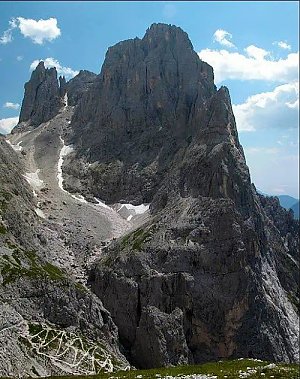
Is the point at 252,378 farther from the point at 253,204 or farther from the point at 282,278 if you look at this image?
the point at 282,278

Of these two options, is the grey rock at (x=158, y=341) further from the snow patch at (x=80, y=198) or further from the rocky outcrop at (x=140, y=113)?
the rocky outcrop at (x=140, y=113)

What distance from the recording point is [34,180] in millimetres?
136750

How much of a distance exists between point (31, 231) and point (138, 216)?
39.2 m

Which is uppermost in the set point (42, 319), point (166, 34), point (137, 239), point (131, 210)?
point (166, 34)

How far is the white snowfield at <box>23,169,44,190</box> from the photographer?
13194 centimetres

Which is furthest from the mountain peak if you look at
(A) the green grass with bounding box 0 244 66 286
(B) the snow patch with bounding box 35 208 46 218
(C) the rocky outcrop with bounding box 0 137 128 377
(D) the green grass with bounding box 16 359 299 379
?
(D) the green grass with bounding box 16 359 299 379

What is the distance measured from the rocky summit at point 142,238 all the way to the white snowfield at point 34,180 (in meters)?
0.43

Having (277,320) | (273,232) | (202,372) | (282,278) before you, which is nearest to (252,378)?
(202,372)

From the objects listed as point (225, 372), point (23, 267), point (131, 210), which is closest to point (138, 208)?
point (131, 210)

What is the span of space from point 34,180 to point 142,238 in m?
52.4

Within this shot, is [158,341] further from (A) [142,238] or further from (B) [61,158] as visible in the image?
(B) [61,158]

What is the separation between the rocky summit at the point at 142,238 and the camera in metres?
69.6

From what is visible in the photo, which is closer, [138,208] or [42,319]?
[42,319]

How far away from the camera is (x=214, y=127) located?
12156 centimetres
